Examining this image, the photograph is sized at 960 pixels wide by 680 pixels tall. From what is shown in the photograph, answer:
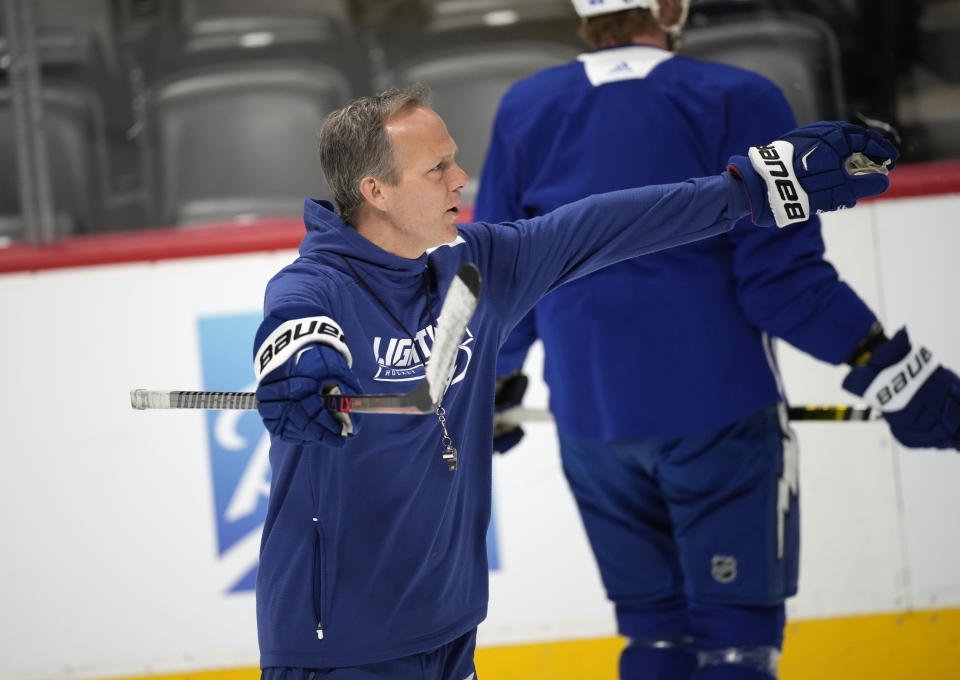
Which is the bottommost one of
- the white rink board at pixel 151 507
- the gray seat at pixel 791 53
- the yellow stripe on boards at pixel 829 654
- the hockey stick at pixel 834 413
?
the yellow stripe on boards at pixel 829 654

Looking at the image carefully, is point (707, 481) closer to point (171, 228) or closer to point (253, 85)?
point (171, 228)

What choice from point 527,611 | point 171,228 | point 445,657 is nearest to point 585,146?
point 445,657

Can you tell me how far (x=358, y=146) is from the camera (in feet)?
5.80

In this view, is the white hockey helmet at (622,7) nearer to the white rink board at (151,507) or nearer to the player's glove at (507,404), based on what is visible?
the player's glove at (507,404)

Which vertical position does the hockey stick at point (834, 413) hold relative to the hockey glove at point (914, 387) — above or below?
below

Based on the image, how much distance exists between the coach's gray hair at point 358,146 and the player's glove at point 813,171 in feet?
1.71

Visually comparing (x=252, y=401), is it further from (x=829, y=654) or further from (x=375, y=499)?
(x=829, y=654)

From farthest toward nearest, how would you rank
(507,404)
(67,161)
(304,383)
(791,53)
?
(67,161) < (791,53) < (507,404) < (304,383)

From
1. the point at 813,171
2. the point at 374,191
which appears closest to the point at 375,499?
the point at 374,191

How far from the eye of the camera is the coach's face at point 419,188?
176 cm

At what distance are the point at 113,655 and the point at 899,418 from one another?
6.56ft

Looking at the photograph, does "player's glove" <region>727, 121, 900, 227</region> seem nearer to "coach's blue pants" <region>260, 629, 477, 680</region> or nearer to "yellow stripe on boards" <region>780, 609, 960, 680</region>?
"coach's blue pants" <region>260, 629, 477, 680</region>

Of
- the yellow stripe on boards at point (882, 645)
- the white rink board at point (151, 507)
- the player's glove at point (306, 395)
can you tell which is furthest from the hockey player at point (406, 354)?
the yellow stripe on boards at point (882, 645)

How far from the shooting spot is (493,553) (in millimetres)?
3164
